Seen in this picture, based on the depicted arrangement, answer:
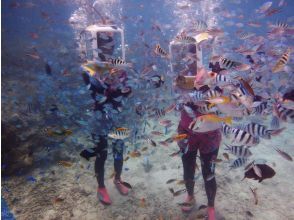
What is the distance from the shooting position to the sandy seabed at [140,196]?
5062 mm

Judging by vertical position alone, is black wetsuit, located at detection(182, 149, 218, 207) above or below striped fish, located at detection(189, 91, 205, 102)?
below

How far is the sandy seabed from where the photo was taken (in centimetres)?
506

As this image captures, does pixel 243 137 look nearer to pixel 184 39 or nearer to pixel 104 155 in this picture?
pixel 184 39

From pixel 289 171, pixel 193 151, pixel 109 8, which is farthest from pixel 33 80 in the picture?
pixel 109 8

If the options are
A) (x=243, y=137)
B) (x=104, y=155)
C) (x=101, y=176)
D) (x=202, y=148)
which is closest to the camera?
(x=243, y=137)

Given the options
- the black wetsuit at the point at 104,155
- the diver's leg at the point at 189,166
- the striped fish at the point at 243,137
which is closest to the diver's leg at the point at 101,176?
the black wetsuit at the point at 104,155

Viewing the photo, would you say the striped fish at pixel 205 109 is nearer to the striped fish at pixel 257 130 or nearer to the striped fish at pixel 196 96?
→ the striped fish at pixel 196 96

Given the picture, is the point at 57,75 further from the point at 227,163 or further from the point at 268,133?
the point at 268,133

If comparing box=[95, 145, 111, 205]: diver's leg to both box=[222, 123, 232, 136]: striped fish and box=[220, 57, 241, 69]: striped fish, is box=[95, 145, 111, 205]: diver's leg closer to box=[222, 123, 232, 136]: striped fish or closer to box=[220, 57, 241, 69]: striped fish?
box=[222, 123, 232, 136]: striped fish

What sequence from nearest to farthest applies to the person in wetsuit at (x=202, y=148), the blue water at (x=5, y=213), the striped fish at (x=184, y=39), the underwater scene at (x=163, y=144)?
the underwater scene at (x=163, y=144) → the person in wetsuit at (x=202, y=148) → the blue water at (x=5, y=213) → the striped fish at (x=184, y=39)

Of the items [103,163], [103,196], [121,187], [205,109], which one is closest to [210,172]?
[205,109]

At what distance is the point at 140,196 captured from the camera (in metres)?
5.68

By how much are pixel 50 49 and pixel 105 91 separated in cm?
1549

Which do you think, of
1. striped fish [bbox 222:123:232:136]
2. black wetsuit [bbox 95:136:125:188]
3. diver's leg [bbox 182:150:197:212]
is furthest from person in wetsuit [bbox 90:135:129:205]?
striped fish [bbox 222:123:232:136]
